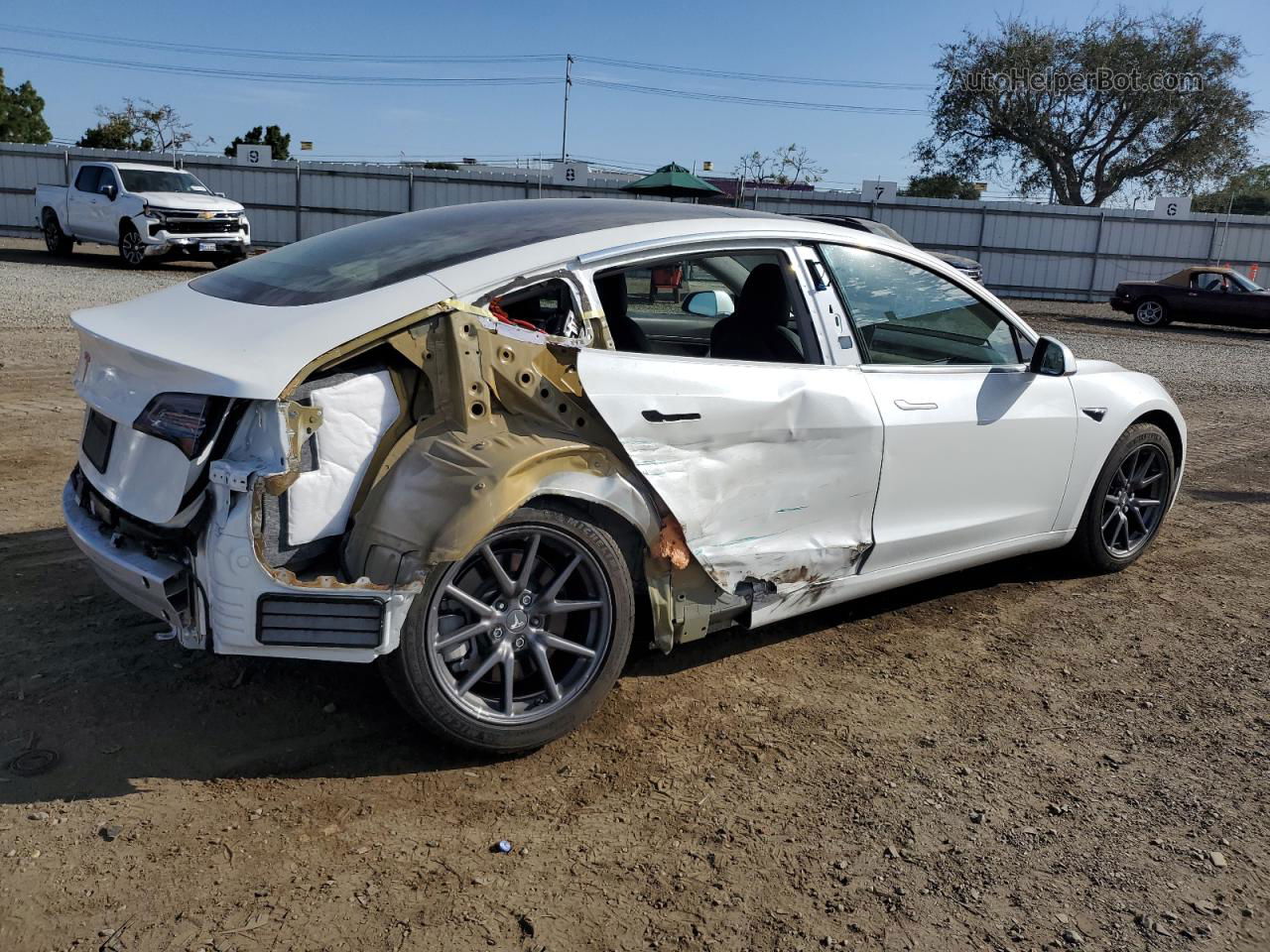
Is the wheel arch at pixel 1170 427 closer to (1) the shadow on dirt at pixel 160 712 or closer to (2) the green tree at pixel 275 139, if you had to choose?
(1) the shadow on dirt at pixel 160 712

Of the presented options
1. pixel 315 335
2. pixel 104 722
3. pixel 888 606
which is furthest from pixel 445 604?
pixel 888 606

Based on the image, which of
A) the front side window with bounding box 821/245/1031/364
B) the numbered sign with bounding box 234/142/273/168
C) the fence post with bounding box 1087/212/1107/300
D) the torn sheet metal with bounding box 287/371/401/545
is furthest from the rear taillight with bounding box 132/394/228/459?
the fence post with bounding box 1087/212/1107/300

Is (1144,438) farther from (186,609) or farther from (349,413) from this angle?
(186,609)

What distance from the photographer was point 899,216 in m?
27.0

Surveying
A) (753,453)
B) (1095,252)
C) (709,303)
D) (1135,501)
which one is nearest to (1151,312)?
(1095,252)

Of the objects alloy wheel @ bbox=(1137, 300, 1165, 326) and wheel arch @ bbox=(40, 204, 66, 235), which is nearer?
wheel arch @ bbox=(40, 204, 66, 235)

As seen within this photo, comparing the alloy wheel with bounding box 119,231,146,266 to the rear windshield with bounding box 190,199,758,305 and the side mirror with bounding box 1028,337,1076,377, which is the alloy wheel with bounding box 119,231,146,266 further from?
the side mirror with bounding box 1028,337,1076,377

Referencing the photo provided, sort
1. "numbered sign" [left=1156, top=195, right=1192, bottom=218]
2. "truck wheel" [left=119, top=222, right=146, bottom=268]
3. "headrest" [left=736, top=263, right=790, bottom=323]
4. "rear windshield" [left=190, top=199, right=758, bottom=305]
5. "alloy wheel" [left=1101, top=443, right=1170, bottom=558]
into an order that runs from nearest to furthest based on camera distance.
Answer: "rear windshield" [left=190, top=199, right=758, bottom=305] < "headrest" [left=736, top=263, right=790, bottom=323] < "alloy wheel" [left=1101, top=443, right=1170, bottom=558] < "truck wheel" [left=119, top=222, right=146, bottom=268] < "numbered sign" [left=1156, top=195, right=1192, bottom=218]

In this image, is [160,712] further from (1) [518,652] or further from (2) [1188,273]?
(2) [1188,273]

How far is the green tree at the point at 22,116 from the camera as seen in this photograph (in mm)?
53219

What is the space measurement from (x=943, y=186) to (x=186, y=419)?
47041 mm

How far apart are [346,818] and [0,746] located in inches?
44.5

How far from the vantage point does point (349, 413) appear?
2982 millimetres

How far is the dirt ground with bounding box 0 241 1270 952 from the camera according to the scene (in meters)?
2.61
